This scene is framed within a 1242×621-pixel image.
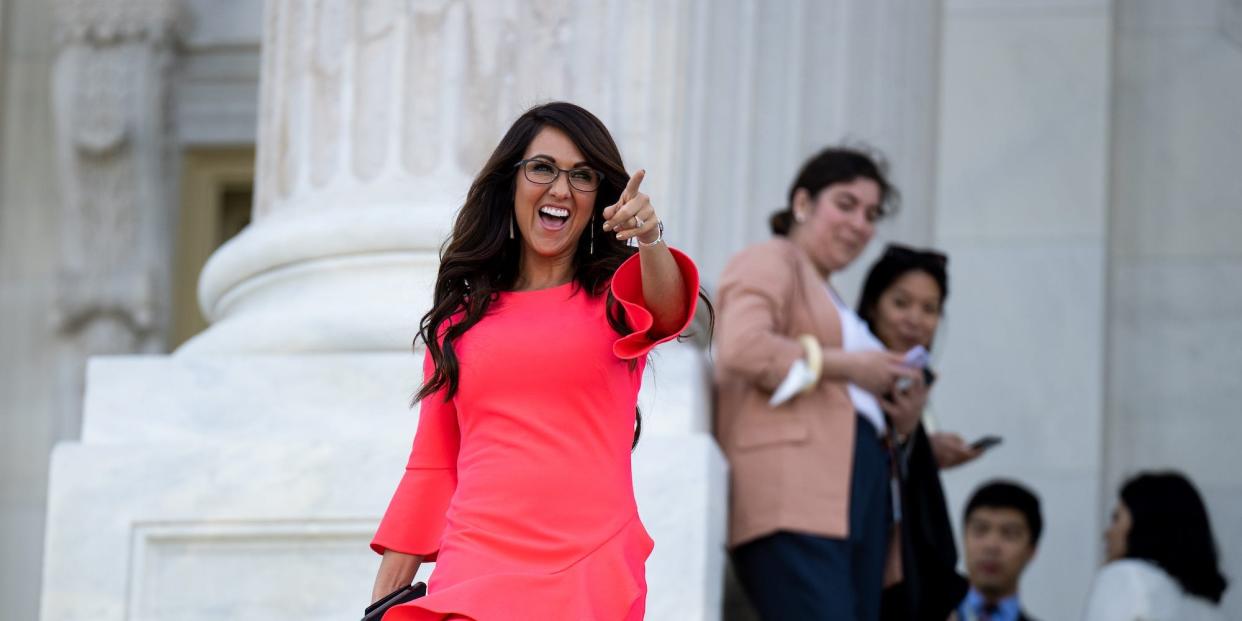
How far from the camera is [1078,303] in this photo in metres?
12.0

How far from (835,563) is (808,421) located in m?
0.47

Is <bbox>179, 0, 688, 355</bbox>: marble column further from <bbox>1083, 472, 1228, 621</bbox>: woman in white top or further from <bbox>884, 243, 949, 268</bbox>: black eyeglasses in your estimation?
<bbox>1083, 472, 1228, 621</bbox>: woman in white top

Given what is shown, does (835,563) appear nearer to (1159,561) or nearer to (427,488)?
(1159,561)

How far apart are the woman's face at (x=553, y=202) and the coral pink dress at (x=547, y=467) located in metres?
0.13

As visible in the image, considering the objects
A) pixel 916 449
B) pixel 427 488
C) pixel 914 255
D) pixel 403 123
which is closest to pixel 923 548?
pixel 916 449

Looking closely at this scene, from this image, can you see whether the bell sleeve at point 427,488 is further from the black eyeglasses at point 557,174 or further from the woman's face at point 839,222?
the woman's face at point 839,222

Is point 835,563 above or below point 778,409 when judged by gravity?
below

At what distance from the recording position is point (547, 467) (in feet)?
17.2

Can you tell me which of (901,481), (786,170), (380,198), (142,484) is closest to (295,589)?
(142,484)

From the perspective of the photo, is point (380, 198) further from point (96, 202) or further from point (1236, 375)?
point (1236, 375)

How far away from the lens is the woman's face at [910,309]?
8031 millimetres

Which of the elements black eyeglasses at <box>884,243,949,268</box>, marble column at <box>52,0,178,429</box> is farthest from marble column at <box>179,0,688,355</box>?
marble column at <box>52,0,178,429</box>

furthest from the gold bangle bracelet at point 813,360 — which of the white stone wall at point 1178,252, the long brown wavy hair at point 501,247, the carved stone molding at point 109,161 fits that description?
the carved stone molding at point 109,161

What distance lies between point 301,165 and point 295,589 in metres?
1.57
